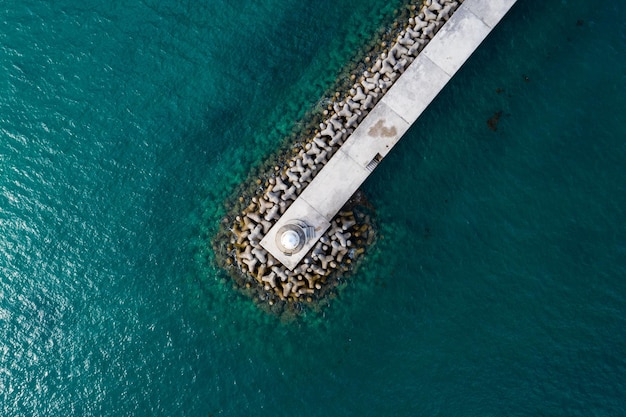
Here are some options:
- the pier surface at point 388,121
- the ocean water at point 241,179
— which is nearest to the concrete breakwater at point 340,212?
the pier surface at point 388,121

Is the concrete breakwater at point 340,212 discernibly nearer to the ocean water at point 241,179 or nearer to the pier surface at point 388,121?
the pier surface at point 388,121

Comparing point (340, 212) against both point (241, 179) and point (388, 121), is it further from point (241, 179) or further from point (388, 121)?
point (241, 179)

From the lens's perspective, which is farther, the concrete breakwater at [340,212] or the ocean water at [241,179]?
the concrete breakwater at [340,212]

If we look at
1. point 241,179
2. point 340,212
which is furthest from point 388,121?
point 241,179

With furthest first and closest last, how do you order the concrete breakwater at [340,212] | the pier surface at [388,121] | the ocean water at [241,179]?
the concrete breakwater at [340,212]
the ocean water at [241,179]
the pier surface at [388,121]

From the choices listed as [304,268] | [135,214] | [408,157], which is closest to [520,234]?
Result: [408,157]

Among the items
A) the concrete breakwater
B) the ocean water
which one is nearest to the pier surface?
the concrete breakwater

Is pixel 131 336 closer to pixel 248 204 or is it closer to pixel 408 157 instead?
pixel 248 204
